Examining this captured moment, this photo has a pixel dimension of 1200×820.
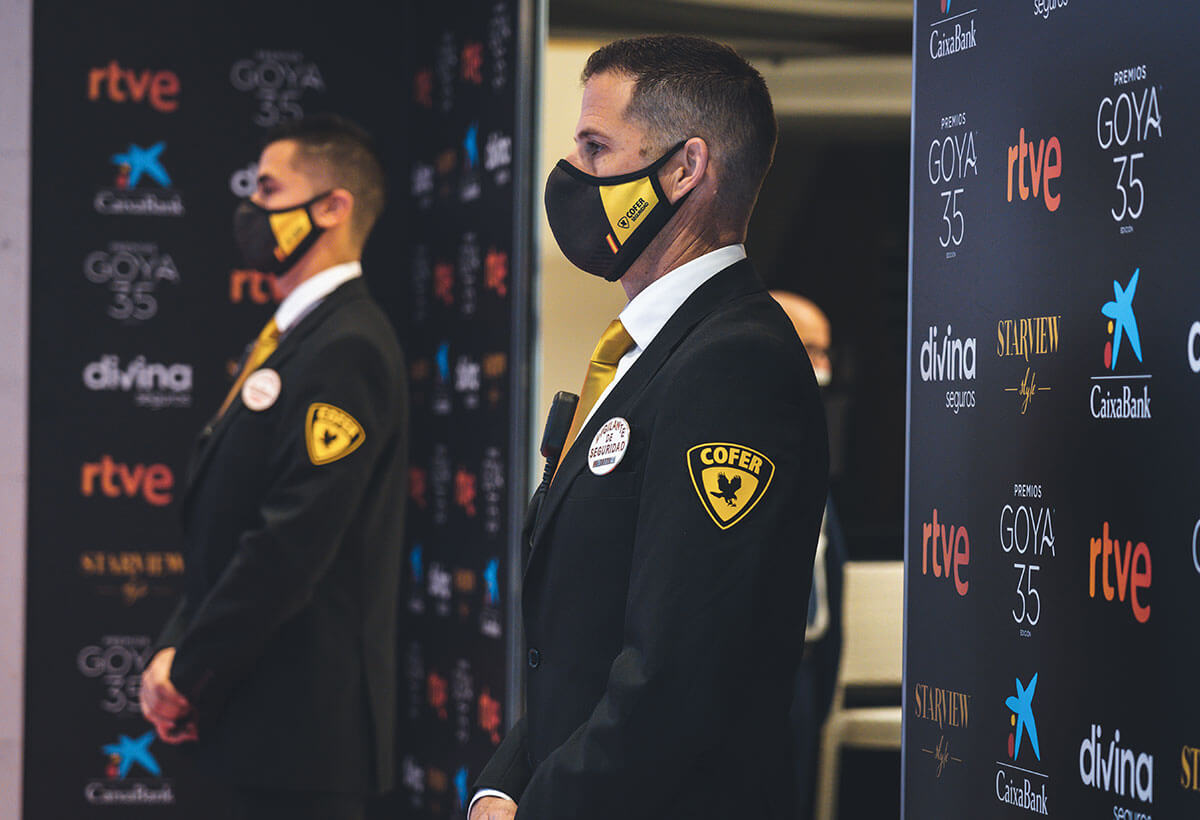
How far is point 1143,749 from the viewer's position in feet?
5.04

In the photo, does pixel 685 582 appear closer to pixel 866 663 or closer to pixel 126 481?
pixel 866 663

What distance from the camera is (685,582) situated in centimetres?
151

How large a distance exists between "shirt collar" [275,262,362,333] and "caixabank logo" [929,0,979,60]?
1618 mm

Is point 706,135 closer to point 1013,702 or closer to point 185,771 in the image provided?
point 1013,702

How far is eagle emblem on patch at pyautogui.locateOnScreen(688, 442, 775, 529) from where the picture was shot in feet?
4.99

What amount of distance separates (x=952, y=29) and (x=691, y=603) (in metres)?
0.99

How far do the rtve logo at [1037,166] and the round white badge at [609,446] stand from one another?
0.61 m

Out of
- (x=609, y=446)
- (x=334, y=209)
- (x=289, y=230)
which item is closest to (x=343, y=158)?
(x=334, y=209)

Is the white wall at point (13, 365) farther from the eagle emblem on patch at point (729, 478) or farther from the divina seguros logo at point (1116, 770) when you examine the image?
the divina seguros logo at point (1116, 770)

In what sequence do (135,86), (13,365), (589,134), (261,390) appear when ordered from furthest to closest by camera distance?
(135,86) → (13,365) → (261,390) → (589,134)

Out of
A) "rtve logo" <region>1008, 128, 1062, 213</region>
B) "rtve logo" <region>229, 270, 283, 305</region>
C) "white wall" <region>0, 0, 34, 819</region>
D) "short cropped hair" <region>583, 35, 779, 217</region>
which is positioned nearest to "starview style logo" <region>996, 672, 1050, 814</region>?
"rtve logo" <region>1008, 128, 1062, 213</region>

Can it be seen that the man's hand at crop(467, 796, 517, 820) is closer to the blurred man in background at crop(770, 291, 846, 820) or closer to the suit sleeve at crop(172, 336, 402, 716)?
the suit sleeve at crop(172, 336, 402, 716)

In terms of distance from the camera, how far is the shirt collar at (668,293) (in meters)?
1.78

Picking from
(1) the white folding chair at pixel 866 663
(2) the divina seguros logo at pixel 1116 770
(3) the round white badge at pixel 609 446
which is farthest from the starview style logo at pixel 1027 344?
(1) the white folding chair at pixel 866 663
